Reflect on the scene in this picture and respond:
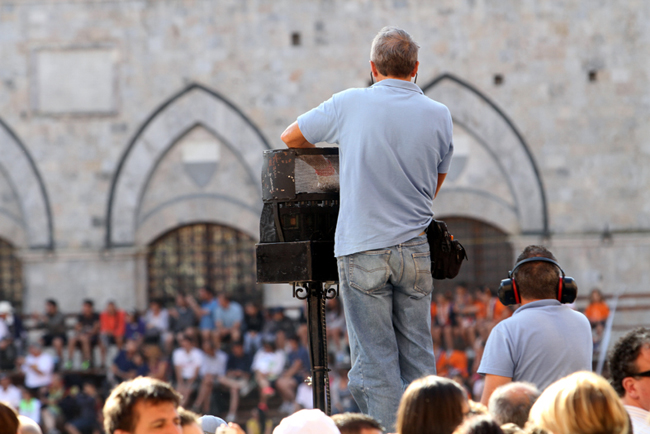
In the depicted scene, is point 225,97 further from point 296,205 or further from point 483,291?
point 296,205

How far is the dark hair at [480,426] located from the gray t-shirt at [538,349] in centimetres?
99

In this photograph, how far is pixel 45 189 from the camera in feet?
53.0

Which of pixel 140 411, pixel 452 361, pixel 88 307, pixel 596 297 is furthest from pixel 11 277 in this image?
pixel 140 411

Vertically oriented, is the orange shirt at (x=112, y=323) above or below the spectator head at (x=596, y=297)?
below

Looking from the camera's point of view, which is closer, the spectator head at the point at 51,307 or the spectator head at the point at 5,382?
the spectator head at the point at 5,382

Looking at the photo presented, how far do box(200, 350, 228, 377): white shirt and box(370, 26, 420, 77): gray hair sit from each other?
424 inches

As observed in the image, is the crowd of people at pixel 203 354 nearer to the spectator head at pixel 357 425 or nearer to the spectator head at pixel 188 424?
the spectator head at pixel 188 424

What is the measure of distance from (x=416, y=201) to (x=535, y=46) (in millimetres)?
13133

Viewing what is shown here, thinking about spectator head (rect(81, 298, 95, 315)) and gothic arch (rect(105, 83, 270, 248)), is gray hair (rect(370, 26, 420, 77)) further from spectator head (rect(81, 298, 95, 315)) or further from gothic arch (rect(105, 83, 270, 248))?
gothic arch (rect(105, 83, 270, 248))

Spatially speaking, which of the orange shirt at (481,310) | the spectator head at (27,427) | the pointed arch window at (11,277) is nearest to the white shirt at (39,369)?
the pointed arch window at (11,277)

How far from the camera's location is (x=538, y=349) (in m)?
3.62

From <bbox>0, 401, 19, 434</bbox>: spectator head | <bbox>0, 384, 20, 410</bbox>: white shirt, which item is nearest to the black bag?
<bbox>0, 401, 19, 434</bbox>: spectator head

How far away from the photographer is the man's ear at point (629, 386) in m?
3.54

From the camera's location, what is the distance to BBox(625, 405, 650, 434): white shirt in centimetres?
335
